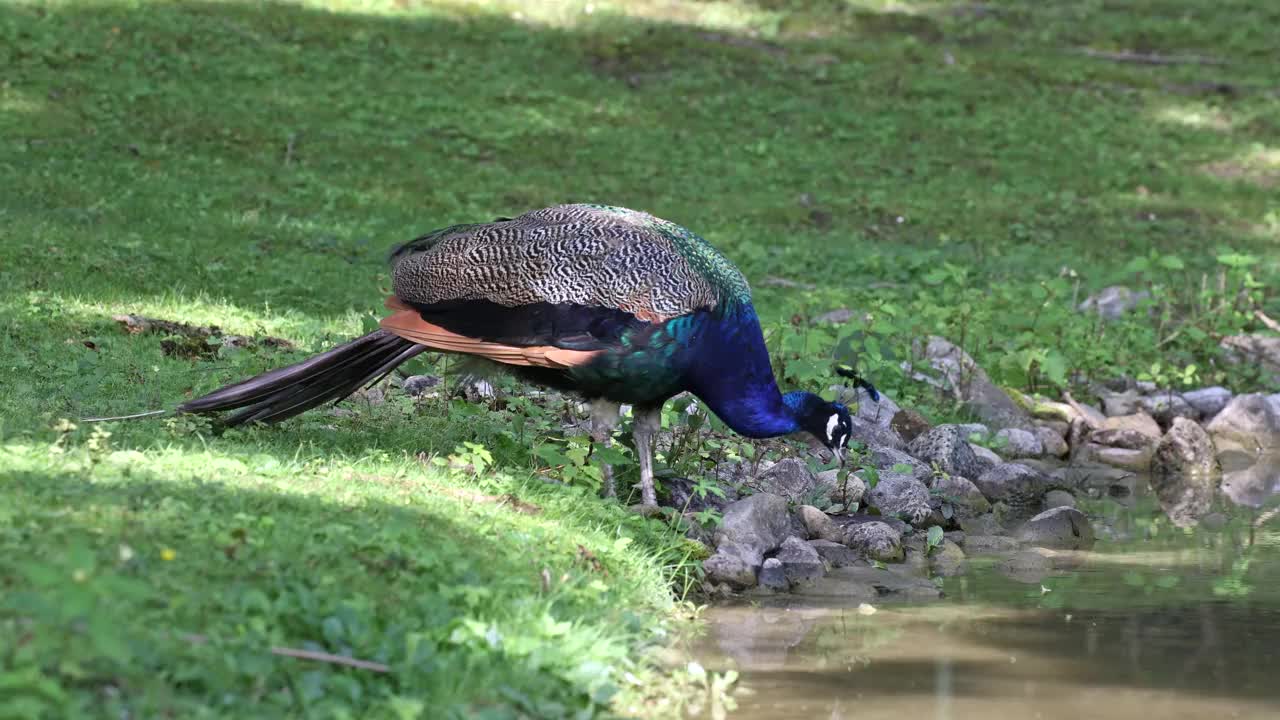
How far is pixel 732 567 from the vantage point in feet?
24.0

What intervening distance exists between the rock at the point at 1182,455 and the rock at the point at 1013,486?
4.85 feet

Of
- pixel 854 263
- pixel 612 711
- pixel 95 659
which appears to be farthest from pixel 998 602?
pixel 854 263

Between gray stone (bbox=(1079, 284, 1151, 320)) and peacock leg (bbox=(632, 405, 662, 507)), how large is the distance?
633cm

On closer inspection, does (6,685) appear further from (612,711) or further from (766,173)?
(766,173)

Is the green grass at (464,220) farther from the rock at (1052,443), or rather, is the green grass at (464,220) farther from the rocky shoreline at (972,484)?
the rock at (1052,443)

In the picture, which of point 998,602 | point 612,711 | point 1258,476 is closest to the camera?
point 612,711

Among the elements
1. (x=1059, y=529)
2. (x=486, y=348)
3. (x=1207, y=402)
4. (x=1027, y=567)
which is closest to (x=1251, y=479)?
(x=1207, y=402)

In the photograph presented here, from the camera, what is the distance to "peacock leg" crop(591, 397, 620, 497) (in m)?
7.62

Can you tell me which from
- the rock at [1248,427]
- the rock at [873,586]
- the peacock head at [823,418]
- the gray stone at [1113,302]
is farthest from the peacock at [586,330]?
the gray stone at [1113,302]

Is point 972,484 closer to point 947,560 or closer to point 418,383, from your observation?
point 947,560

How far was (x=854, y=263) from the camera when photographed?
1451cm

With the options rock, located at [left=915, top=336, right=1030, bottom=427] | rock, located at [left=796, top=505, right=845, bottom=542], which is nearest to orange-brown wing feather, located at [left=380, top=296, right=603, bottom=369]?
rock, located at [left=796, top=505, right=845, bottom=542]

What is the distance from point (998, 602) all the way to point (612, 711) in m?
2.54

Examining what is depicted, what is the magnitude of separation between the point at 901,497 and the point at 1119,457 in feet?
8.89
